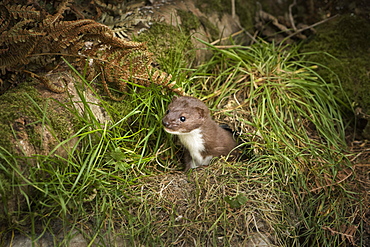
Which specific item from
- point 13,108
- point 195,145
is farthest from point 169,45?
point 13,108

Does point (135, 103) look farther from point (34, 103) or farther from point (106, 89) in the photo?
point (34, 103)

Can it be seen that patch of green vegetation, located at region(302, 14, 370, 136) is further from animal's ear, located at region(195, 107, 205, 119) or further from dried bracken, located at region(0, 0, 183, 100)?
dried bracken, located at region(0, 0, 183, 100)

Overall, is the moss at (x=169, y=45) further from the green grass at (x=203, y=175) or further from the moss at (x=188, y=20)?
the moss at (x=188, y=20)

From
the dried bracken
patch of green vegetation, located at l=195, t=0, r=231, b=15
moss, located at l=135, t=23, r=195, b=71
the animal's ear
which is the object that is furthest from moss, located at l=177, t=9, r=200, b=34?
the animal's ear

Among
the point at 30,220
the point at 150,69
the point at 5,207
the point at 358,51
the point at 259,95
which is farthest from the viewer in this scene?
the point at 358,51

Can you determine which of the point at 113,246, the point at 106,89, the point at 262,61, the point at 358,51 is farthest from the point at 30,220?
the point at 358,51

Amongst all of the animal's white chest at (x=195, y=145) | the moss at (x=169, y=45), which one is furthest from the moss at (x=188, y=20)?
the animal's white chest at (x=195, y=145)
